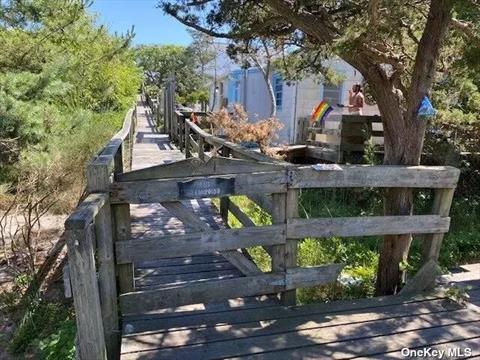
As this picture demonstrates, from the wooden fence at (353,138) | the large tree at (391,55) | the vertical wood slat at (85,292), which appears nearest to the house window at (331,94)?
the wooden fence at (353,138)

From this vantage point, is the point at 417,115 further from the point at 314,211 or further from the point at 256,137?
the point at 256,137

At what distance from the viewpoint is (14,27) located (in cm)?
891

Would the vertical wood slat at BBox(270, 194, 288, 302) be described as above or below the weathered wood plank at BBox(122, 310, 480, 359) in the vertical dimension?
above

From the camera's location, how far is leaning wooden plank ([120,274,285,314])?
326 centimetres

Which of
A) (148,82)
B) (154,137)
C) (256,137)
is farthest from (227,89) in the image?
(148,82)

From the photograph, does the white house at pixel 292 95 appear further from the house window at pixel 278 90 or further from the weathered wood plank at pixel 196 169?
the weathered wood plank at pixel 196 169

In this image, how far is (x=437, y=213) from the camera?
381 cm

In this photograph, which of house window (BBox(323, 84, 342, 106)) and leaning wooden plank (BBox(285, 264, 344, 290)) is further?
house window (BBox(323, 84, 342, 106))

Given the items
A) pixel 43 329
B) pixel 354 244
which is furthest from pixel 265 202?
pixel 354 244

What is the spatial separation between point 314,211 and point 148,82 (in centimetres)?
5455

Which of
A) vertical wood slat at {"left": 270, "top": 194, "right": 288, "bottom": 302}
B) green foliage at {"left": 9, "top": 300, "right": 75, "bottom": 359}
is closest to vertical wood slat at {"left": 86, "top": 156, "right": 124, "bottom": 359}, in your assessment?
green foliage at {"left": 9, "top": 300, "right": 75, "bottom": 359}

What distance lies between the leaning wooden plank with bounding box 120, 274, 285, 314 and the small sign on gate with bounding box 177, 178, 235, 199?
69cm

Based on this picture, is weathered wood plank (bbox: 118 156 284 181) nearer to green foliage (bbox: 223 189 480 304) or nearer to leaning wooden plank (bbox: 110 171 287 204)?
leaning wooden plank (bbox: 110 171 287 204)

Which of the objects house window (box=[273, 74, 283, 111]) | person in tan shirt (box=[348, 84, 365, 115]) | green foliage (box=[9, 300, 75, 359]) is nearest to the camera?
green foliage (box=[9, 300, 75, 359])
